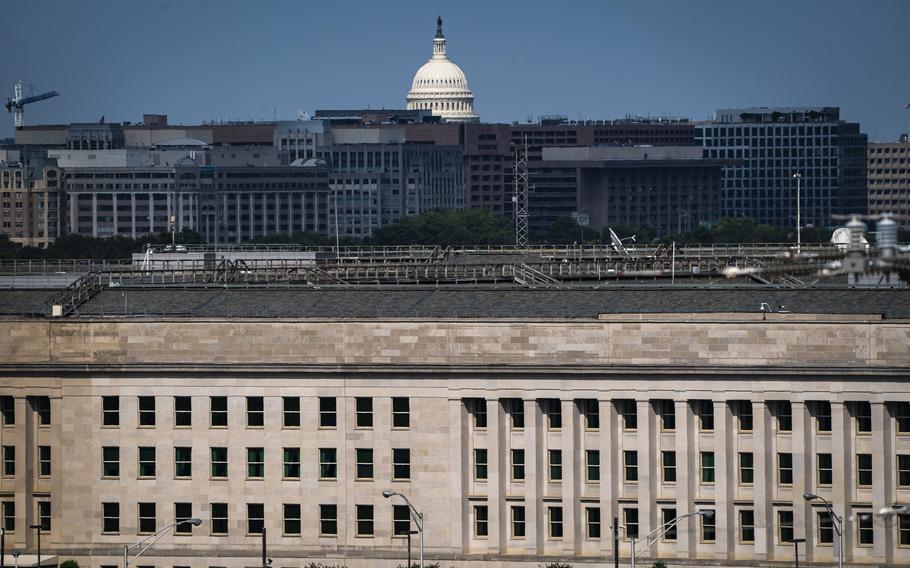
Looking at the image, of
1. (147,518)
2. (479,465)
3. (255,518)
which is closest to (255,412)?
(255,518)

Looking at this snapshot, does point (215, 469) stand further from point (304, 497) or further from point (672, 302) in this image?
point (672, 302)

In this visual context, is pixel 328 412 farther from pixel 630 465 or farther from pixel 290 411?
pixel 630 465

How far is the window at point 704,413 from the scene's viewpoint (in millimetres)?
134375

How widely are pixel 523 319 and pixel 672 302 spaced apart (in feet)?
38.3

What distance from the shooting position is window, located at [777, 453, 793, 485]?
133 metres

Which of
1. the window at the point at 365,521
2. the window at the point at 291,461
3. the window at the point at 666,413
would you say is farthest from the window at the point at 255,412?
the window at the point at 666,413

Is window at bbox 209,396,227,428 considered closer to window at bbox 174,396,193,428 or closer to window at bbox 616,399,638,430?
window at bbox 174,396,193,428

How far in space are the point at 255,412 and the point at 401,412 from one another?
7.23 meters

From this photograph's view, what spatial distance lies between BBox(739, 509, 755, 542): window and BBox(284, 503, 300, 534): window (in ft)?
70.3

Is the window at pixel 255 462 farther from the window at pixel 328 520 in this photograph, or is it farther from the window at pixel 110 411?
the window at pixel 110 411

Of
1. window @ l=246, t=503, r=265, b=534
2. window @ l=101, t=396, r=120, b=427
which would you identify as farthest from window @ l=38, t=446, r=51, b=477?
window @ l=246, t=503, r=265, b=534

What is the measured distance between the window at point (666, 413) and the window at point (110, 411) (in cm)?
2677

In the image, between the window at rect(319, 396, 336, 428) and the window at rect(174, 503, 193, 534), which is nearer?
the window at rect(319, 396, 336, 428)

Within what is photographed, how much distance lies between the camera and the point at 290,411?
13975 cm
